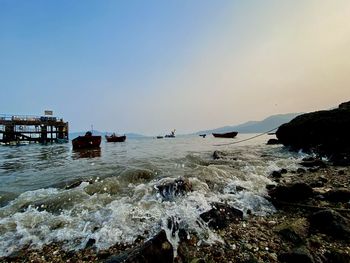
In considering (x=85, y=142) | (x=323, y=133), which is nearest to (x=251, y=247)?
(x=323, y=133)

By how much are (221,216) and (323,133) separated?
2460 centimetres

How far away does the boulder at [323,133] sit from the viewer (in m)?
21.8

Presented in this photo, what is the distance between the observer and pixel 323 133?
84.0ft

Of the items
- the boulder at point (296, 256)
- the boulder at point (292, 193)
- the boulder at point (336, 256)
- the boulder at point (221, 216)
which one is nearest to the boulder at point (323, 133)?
the boulder at point (292, 193)

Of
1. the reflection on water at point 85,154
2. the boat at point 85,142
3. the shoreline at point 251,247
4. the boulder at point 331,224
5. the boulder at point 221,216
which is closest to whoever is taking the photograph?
the shoreline at point 251,247

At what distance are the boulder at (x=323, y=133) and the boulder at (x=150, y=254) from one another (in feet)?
62.7

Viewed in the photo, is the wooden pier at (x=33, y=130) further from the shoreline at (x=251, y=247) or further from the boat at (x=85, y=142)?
the shoreline at (x=251, y=247)

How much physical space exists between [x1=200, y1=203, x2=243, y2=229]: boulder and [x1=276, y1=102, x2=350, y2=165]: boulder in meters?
16.0

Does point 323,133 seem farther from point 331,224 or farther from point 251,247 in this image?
point 251,247

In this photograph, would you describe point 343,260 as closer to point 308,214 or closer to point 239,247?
point 239,247

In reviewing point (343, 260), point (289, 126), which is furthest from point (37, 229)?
point (289, 126)

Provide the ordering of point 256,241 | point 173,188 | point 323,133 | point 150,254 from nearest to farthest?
point 150,254
point 256,241
point 173,188
point 323,133

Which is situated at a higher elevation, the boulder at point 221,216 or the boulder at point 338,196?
the boulder at point 338,196

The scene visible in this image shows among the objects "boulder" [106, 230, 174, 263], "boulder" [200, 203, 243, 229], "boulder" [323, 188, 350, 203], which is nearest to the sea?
"boulder" [200, 203, 243, 229]
